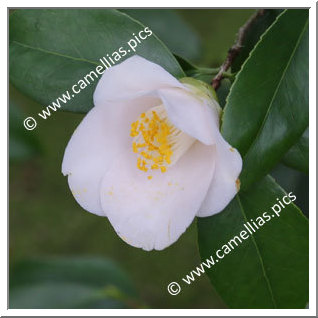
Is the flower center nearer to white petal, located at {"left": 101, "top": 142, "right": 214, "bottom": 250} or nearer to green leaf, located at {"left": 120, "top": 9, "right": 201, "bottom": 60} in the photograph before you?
white petal, located at {"left": 101, "top": 142, "right": 214, "bottom": 250}

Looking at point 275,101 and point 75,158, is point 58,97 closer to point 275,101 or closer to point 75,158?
point 75,158

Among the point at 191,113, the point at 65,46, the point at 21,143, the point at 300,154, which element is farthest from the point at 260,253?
the point at 21,143

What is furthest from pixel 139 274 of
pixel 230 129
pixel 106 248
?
pixel 230 129

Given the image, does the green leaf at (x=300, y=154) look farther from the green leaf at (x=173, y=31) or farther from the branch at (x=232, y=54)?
the green leaf at (x=173, y=31)

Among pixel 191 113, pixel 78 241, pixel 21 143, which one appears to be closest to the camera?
pixel 191 113

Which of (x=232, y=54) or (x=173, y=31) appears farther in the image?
(x=173, y=31)

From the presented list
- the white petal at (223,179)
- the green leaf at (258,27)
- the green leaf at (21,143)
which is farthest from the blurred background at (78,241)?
the white petal at (223,179)

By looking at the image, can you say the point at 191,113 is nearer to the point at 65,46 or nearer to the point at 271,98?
the point at 271,98
